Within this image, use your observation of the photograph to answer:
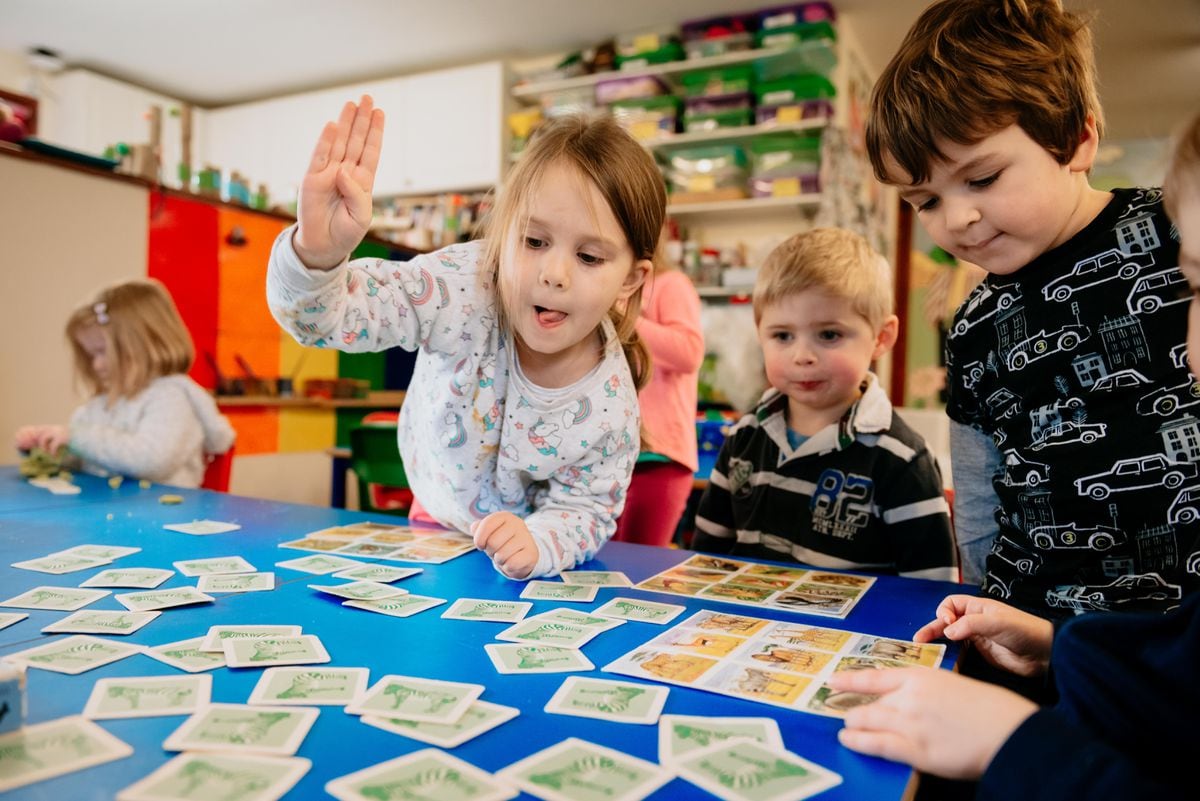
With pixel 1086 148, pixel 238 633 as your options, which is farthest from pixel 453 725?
pixel 1086 148

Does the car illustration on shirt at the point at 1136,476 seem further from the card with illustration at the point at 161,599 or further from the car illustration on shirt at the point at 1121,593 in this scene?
the card with illustration at the point at 161,599

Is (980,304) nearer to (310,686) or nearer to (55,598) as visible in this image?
(310,686)

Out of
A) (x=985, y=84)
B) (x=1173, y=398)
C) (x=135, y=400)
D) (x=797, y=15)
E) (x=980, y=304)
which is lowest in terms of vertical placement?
(x=135, y=400)

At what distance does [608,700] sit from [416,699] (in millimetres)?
144

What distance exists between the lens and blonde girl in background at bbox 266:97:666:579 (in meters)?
1.00

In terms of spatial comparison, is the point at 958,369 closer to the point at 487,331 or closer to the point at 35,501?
the point at 487,331

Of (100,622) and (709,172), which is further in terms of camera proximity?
(709,172)

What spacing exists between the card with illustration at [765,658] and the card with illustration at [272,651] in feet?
0.82

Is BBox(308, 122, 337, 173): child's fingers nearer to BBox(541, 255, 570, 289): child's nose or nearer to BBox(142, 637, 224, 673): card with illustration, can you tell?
BBox(541, 255, 570, 289): child's nose

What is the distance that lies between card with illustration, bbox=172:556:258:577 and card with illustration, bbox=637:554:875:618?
49 centimetres

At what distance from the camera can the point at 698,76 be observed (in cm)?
450

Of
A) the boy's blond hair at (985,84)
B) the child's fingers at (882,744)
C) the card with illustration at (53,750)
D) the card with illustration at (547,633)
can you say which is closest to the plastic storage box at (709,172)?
the boy's blond hair at (985,84)

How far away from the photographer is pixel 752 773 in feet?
1.73

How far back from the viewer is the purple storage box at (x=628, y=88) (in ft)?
15.0
